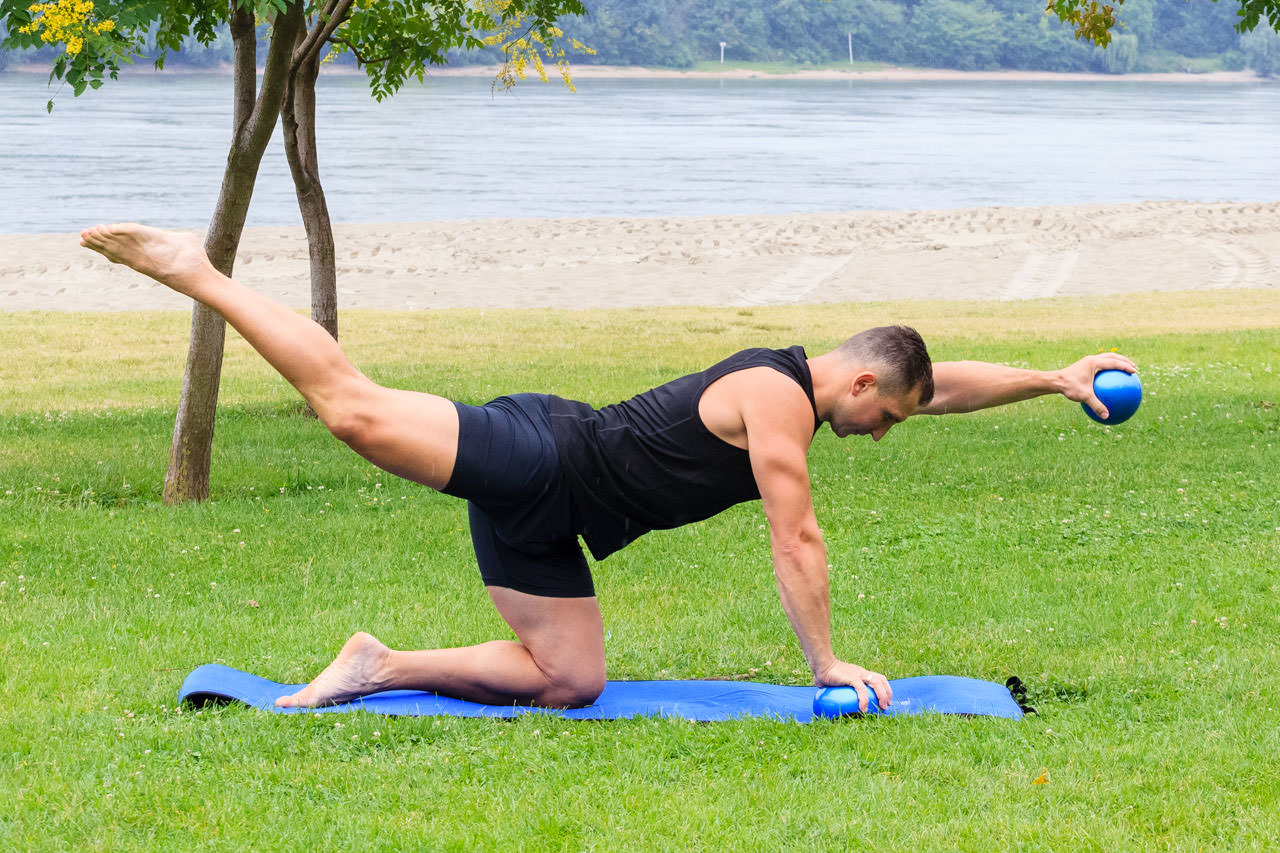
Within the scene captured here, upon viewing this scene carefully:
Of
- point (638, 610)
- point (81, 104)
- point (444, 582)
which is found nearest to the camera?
point (638, 610)

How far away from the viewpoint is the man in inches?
177

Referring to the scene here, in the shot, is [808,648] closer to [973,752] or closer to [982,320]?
[973,752]

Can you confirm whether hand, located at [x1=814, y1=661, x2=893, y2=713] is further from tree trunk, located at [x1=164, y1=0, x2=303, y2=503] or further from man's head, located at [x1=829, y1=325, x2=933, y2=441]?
tree trunk, located at [x1=164, y1=0, x2=303, y2=503]

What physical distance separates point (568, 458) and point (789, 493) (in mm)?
776

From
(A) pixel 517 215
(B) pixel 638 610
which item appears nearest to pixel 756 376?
(B) pixel 638 610

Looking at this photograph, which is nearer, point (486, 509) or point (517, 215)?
point (486, 509)

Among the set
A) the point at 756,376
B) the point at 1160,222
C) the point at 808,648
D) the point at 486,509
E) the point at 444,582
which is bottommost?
the point at 1160,222

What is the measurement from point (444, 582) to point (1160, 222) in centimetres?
2931

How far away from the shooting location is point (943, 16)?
145 metres

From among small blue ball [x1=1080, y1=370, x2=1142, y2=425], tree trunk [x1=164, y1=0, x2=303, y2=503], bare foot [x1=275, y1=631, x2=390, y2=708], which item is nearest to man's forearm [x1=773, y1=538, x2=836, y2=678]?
small blue ball [x1=1080, y1=370, x2=1142, y2=425]

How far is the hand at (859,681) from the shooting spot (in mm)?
4730

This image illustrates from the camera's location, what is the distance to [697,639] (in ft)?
19.9

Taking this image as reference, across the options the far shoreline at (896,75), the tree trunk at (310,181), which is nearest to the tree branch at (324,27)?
the tree trunk at (310,181)

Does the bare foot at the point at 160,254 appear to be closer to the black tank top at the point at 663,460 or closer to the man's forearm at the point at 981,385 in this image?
the black tank top at the point at 663,460
